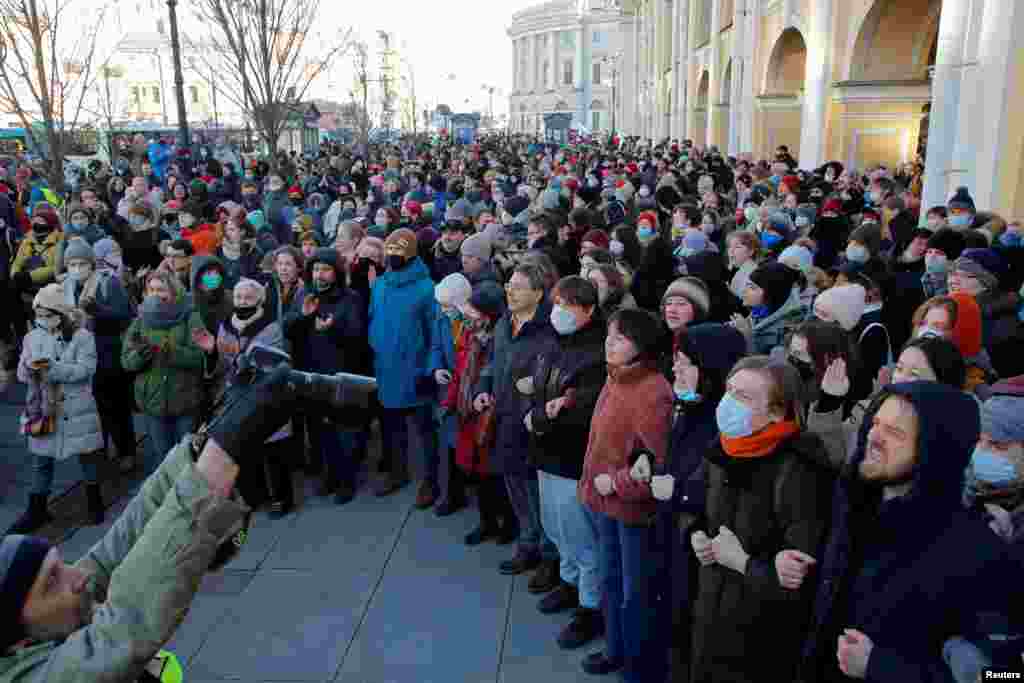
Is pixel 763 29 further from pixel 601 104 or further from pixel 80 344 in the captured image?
pixel 601 104

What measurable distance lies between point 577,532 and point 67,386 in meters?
3.84

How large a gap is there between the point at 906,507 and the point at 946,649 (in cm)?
39

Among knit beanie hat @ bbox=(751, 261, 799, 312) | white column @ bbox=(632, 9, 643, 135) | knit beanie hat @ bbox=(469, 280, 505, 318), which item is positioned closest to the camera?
knit beanie hat @ bbox=(751, 261, 799, 312)

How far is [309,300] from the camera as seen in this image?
6.13m

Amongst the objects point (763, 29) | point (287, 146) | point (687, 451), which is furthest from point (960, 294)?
point (287, 146)

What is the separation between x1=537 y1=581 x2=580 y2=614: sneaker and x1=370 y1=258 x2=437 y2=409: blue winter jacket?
1.93m

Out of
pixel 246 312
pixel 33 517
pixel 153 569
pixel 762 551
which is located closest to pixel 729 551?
pixel 762 551

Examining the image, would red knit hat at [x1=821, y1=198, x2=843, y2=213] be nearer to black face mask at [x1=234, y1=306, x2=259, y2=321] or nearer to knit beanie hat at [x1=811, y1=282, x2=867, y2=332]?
knit beanie hat at [x1=811, y1=282, x2=867, y2=332]

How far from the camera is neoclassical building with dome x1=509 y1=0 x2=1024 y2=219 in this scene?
33.3ft

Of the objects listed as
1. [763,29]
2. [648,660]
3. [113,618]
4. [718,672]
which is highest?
[763,29]

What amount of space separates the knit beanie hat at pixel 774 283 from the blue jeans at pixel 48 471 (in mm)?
4845

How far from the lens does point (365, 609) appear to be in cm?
486

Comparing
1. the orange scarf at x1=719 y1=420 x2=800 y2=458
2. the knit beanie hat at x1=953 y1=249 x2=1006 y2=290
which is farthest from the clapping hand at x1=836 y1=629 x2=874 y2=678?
the knit beanie hat at x1=953 y1=249 x2=1006 y2=290

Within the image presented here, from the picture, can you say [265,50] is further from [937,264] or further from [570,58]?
[570,58]
